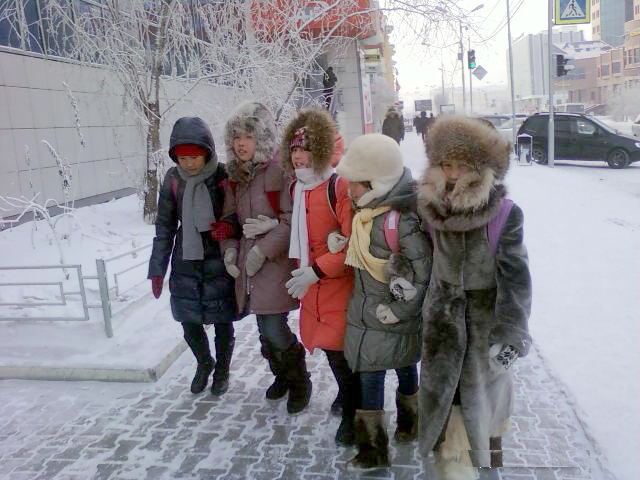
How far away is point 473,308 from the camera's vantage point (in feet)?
8.54

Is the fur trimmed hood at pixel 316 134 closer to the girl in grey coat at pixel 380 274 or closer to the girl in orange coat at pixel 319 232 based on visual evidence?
the girl in orange coat at pixel 319 232

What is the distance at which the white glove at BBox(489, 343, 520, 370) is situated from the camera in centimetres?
248

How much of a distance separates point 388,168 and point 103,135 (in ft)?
30.0

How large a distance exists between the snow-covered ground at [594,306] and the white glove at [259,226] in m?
0.89

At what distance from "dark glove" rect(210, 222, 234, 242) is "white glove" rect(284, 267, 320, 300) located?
0.68 meters

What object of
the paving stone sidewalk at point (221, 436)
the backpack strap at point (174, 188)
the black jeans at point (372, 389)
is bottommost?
the paving stone sidewalk at point (221, 436)

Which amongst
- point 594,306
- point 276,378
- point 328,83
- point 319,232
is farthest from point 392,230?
point 328,83

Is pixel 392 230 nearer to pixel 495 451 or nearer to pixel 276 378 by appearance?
pixel 495 451

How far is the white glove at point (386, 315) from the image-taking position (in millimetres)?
2770

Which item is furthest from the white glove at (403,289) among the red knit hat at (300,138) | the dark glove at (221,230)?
the dark glove at (221,230)

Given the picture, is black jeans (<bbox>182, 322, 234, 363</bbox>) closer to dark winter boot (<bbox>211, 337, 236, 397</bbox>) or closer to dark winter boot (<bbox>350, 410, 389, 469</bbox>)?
dark winter boot (<bbox>211, 337, 236, 397</bbox>)

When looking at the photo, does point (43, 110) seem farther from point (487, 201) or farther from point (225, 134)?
point (487, 201)

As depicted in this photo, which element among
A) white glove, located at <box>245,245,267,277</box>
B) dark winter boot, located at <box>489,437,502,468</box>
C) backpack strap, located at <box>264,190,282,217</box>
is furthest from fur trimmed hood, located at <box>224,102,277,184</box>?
dark winter boot, located at <box>489,437,502,468</box>

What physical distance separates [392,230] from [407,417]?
1149 millimetres
